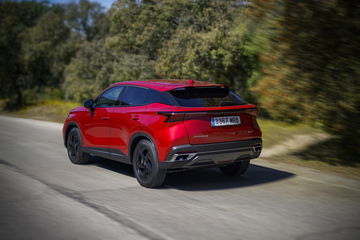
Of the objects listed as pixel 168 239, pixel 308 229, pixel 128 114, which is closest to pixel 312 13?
pixel 128 114

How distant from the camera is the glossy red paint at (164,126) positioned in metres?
6.33

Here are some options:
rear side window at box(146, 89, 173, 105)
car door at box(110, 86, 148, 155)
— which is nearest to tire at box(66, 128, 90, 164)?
car door at box(110, 86, 148, 155)

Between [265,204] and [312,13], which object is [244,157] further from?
[312,13]

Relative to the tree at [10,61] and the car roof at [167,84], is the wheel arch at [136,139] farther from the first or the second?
the tree at [10,61]

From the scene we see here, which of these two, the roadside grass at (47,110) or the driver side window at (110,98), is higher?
the driver side window at (110,98)

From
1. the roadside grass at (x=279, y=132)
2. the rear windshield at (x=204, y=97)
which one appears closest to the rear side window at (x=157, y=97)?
the rear windshield at (x=204, y=97)

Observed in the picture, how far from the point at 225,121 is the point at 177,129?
758 mm

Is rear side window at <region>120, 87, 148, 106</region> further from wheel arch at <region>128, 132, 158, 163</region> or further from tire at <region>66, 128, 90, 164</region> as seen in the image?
tire at <region>66, 128, 90, 164</region>

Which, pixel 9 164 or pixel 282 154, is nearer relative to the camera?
pixel 9 164

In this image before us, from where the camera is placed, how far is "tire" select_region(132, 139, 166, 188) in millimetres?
6605

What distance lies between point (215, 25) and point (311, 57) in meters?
14.5

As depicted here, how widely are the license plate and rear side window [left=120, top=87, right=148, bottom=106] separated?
118 cm

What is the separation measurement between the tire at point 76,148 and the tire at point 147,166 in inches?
79.6

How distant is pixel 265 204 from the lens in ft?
19.5
